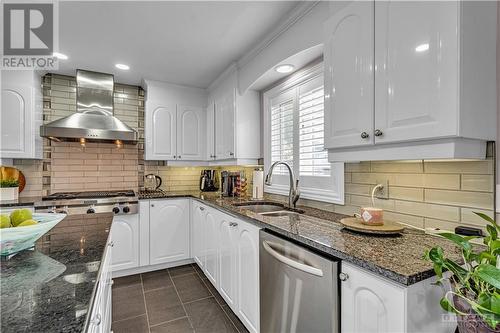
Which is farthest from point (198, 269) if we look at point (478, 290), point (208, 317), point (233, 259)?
point (478, 290)

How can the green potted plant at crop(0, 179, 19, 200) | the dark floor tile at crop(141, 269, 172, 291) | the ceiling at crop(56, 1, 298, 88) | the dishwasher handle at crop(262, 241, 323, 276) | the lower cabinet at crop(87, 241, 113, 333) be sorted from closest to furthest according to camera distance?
the lower cabinet at crop(87, 241, 113, 333), the dishwasher handle at crop(262, 241, 323, 276), the ceiling at crop(56, 1, 298, 88), the green potted plant at crop(0, 179, 19, 200), the dark floor tile at crop(141, 269, 172, 291)

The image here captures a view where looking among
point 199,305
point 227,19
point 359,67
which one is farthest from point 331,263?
point 227,19

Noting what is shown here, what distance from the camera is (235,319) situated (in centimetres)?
204

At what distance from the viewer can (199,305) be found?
2248 mm

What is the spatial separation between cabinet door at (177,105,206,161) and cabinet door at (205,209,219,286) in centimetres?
122

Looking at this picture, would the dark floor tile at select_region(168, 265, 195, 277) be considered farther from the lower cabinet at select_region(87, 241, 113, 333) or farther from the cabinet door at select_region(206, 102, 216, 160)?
the lower cabinet at select_region(87, 241, 113, 333)

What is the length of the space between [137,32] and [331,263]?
2.35 m

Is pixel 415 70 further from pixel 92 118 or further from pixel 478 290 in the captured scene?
pixel 92 118

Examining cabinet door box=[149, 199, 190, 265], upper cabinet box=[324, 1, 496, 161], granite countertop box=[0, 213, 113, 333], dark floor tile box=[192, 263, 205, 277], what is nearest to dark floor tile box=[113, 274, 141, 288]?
cabinet door box=[149, 199, 190, 265]

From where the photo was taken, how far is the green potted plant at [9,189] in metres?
2.46

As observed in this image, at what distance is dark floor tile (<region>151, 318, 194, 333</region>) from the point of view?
1.89 m

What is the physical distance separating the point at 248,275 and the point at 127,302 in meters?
1.40

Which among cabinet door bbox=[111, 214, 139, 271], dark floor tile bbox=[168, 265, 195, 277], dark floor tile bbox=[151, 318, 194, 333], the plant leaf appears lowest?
dark floor tile bbox=[168, 265, 195, 277]

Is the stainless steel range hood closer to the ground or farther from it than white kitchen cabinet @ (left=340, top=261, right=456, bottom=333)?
farther from it
